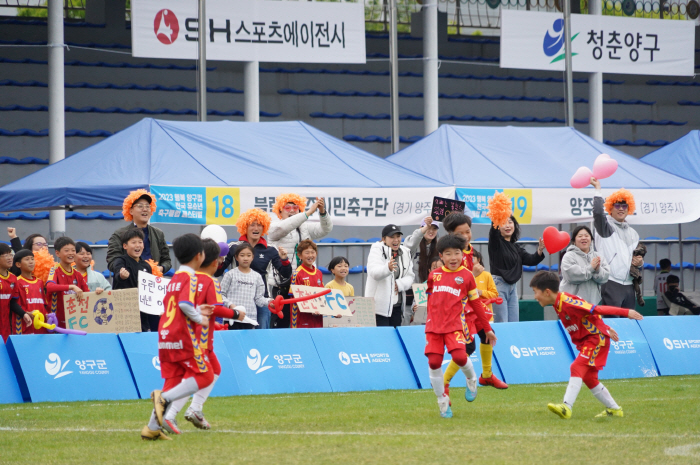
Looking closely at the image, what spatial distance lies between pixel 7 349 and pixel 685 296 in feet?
40.1

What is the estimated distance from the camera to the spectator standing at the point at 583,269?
12.3 meters

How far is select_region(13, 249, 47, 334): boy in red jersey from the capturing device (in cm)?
1055

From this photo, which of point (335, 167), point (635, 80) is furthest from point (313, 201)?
point (635, 80)

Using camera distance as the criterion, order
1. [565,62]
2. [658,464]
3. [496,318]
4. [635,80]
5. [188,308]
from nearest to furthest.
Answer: [658,464]
[188,308]
[496,318]
[565,62]
[635,80]

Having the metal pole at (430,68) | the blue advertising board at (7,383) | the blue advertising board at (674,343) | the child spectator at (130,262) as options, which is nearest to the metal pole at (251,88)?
the metal pole at (430,68)

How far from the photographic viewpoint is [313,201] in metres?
12.5

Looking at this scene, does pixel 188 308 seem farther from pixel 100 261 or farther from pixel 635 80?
pixel 635 80

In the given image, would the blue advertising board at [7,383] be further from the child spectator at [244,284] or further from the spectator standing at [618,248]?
the spectator standing at [618,248]

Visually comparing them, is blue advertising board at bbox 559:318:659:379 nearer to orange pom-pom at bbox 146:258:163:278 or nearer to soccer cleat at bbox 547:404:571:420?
soccer cleat at bbox 547:404:571:420

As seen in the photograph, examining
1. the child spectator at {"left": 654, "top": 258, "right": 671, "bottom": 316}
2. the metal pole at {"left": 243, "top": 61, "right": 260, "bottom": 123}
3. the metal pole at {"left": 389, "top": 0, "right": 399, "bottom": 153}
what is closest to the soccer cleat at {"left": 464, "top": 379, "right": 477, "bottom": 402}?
the metal pole at {"left": 389, "top": 0, "right": 399, "bottom": 153}

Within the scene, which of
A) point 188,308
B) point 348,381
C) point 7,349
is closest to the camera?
point 188,308

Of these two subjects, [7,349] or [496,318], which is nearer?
[7,349]

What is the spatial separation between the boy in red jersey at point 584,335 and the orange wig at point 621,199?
15.9ft

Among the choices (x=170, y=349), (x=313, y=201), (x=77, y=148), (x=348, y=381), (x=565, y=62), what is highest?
(x=565, y=62)
